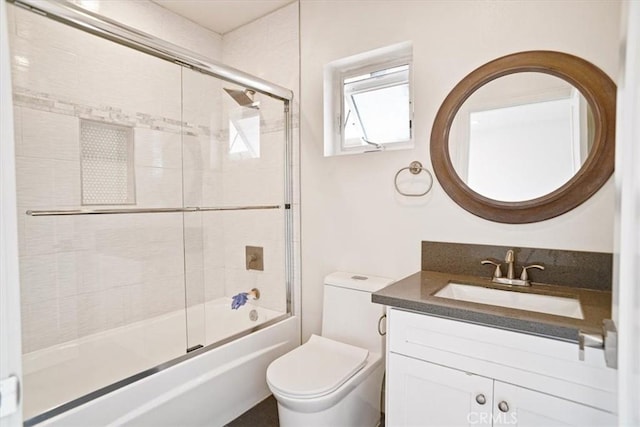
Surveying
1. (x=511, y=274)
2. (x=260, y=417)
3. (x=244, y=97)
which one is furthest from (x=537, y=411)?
(x=244, y=97)

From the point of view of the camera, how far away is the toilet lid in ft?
4.93

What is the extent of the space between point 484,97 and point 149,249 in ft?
7.33

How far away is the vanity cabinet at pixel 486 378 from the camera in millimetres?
1029

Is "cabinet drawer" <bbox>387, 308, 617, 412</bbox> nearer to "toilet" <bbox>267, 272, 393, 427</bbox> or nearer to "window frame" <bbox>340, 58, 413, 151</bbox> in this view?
"toilet" <bbox>267, 272, 393, 427</bbox>

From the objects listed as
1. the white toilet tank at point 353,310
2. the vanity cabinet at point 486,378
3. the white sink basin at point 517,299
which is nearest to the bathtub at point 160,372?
the white toilet tank at point 353,310

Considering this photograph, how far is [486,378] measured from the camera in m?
1.17

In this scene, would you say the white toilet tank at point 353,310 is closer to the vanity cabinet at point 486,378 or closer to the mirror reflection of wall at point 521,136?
the vanity cabinet at point 486,378

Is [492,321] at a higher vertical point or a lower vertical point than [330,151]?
lower

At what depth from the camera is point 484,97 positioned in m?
1.65

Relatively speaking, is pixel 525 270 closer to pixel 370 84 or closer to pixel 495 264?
pixel 495 264

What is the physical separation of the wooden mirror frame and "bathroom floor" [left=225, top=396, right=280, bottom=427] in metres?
1.58

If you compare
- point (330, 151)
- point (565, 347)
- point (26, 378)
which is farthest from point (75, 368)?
point (565, 347)

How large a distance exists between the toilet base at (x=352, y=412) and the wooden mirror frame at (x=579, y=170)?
3.33ft

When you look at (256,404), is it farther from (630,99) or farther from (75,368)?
(630,99)
